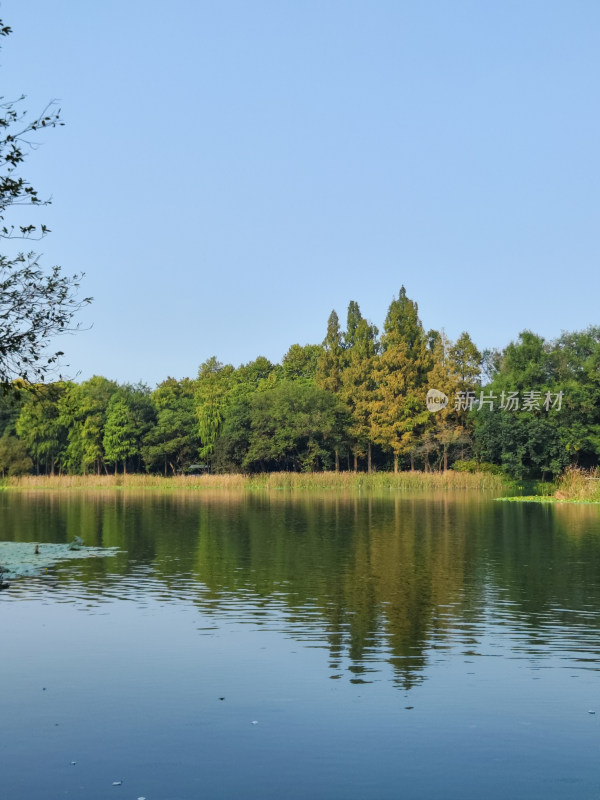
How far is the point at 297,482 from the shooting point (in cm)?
7300

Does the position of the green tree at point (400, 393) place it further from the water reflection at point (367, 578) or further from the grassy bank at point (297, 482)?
the water reflection at point (367, 578)

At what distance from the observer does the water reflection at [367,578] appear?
47.1 feet

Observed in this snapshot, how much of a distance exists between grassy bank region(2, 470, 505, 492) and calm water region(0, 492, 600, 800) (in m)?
41.9

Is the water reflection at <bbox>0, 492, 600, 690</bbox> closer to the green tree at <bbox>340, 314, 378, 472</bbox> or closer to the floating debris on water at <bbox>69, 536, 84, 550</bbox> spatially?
the floating debris on water at <bbox>69, 536, 84, 550</bbox>

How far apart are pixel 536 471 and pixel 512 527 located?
3646cm

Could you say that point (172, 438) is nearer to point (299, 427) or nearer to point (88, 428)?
point (88, 428)

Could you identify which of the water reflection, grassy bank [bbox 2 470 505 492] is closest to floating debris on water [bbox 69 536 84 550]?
the water reflection

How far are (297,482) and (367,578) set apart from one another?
169 feet

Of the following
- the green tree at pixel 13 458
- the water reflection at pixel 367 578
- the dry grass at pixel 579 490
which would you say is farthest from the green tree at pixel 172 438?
the water reflection at pixel 367 578

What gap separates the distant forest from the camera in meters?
69.3

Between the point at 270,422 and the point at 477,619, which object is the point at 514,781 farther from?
the point at 270,422

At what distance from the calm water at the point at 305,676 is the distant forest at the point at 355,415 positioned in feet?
144

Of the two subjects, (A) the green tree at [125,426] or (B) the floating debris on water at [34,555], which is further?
(A) the green tree at [125,426]

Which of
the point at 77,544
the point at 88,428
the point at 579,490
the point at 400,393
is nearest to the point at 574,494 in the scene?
Result: the point at 579,490
